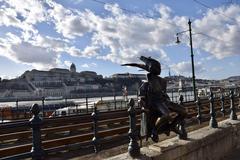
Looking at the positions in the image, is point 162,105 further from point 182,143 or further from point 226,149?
point 226,149

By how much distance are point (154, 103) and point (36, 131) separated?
2.25 metres

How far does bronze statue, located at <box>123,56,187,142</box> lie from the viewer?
6.32 metres

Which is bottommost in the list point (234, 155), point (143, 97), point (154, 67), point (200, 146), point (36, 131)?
point (234, 155)

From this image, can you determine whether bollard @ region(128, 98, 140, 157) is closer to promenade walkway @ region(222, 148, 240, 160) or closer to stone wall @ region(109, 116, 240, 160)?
stone wall @ region(109, 116, 240, 160)

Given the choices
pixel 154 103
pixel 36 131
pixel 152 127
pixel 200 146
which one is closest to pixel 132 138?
pixel 152 127

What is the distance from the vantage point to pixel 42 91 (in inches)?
3888

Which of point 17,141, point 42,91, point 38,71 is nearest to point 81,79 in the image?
point 38,71

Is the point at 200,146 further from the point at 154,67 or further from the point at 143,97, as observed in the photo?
the point at 154,67

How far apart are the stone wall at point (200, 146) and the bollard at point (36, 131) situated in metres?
1.37

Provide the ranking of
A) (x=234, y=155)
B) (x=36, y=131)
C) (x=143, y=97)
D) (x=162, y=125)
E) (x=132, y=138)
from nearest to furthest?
1. (x=36, y=131)
2. (x=132, y=138)
3. (x=143, y=97)
4. (x=162, y=125)
5. (x=234, y=155)

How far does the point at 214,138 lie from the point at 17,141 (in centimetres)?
663

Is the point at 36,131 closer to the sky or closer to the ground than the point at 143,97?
closer to the ground

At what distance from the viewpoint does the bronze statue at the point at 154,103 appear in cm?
632

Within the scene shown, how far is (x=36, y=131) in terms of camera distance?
525 cm
